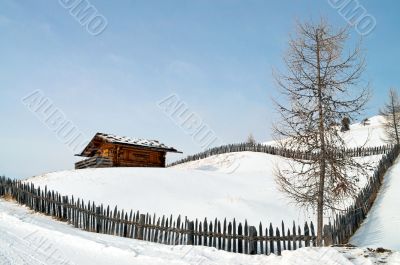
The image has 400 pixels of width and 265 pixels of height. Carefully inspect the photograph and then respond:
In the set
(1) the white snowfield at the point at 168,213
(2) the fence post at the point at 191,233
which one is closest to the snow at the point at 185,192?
(1) the white snowfield at the point at 168,213

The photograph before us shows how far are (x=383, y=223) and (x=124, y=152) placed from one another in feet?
68.0

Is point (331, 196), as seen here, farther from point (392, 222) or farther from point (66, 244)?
point (66, 244)

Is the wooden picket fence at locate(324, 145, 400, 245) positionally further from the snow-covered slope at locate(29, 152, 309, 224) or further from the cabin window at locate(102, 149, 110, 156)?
the cabin window at locate(102, 149, 110, 156)

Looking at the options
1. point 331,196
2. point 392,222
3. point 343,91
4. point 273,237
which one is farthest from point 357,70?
point 392,222

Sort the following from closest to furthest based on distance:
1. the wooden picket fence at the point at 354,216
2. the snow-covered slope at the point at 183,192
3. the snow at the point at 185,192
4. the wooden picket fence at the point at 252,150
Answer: the wooden picket fence at the point at 354,216 < the snow at the point at 185,192 < the snow-covered slope at the point at 183,192 < the wooden picket fence at the point at 252,150

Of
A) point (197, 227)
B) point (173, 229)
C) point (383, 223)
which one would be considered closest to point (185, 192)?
point (173, 229)

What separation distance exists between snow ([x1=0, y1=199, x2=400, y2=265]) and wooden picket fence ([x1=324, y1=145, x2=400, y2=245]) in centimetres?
244

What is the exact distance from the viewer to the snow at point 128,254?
24.0 feet

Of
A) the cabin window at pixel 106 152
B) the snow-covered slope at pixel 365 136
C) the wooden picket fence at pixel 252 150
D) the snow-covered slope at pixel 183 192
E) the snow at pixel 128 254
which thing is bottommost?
the snow at pixel 128 254

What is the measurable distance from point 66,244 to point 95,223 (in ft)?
12.4

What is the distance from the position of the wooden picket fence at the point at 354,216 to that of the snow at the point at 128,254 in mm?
2436

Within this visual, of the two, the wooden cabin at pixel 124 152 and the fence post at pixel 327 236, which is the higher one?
the wooden cabin at pixel 124 152

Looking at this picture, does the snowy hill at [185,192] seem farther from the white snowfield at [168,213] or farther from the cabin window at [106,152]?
the cabin window at [106,152]

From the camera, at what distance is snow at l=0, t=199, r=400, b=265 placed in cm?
730
